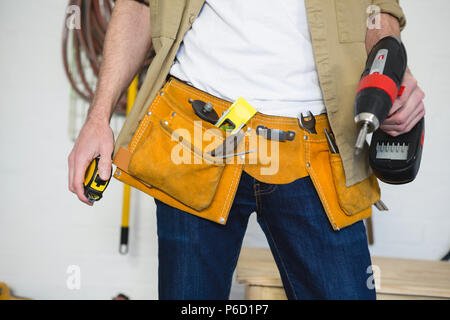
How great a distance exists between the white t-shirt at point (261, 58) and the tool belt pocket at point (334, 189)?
90mm

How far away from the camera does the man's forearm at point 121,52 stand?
83 cm

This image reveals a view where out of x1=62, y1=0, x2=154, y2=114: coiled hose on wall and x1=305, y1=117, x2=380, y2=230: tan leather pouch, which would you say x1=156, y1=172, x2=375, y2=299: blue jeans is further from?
x1=62, y1=0, x2=154, y2=114: coiled hose on wall

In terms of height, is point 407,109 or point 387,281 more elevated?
point 407,109

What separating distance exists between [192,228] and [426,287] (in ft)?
3.31

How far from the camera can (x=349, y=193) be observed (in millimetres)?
784

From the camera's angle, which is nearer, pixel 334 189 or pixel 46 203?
pixel 334 189

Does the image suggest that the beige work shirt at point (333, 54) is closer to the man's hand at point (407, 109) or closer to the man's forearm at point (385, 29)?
the man's forearm at point (385, 29)

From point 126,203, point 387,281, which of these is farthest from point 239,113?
point 126,203

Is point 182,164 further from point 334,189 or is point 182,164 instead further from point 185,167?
point 334,189

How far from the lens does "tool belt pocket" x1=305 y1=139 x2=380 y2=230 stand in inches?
30.1

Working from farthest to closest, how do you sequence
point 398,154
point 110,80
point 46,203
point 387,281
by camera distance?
1. point 46,203
2. point 387,281
3. point 110,80
4. point 398,154

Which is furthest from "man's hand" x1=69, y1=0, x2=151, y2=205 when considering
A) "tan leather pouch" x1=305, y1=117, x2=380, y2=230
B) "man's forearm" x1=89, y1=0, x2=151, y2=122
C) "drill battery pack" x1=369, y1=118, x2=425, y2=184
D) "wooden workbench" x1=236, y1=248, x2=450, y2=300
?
"wooden workbench" x1=236, y1=248, x2=450, y2=300

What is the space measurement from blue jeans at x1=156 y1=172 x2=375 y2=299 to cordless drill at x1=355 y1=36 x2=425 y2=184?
0.14 meters

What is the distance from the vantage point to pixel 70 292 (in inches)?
82.7
